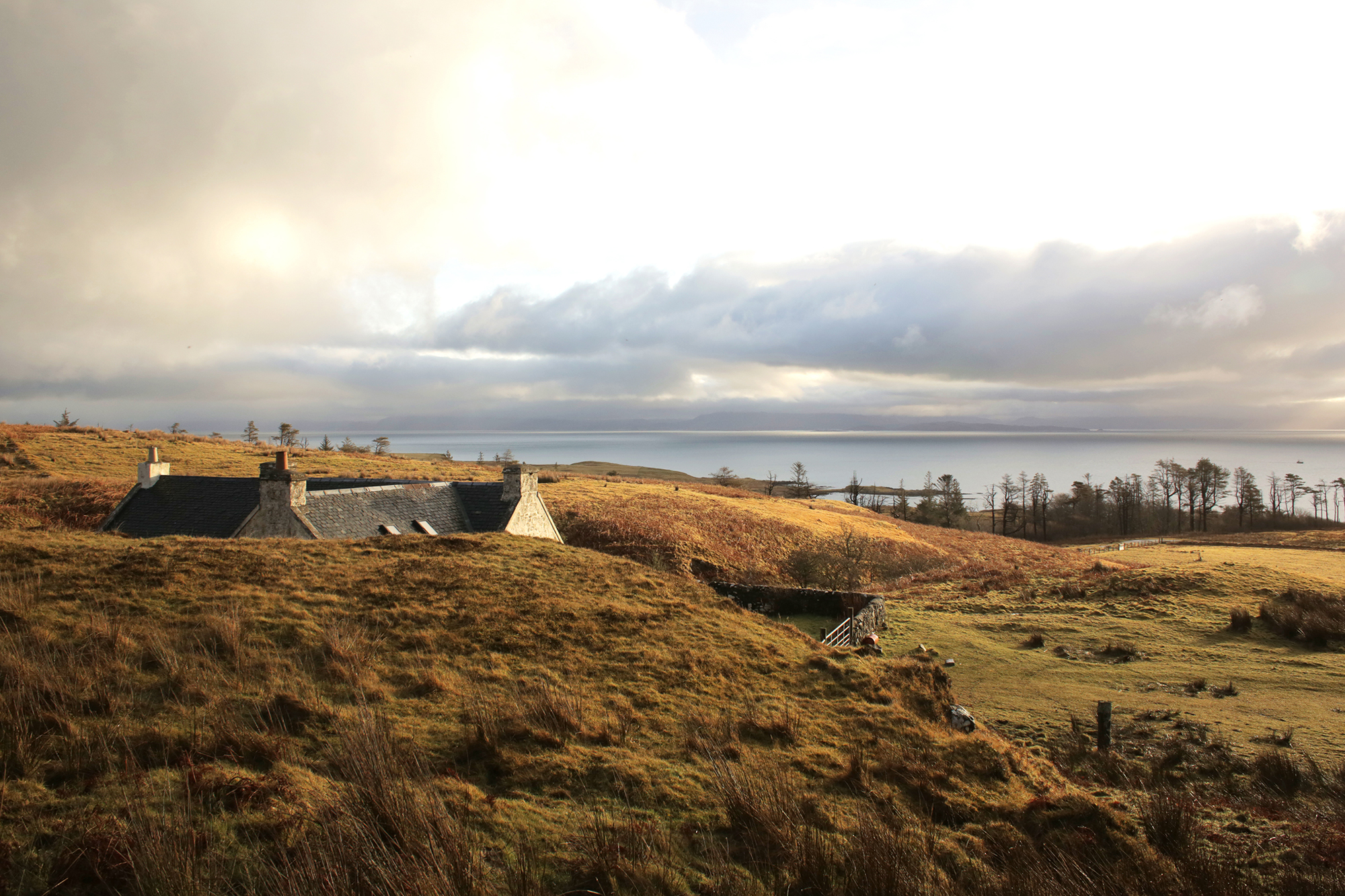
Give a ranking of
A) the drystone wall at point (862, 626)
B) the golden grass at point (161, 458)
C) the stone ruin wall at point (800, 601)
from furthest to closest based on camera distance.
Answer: the golden grass at point (161, 458)
the stone ruin wall at point (800, 601)
the drystone wall at point (862, 626)

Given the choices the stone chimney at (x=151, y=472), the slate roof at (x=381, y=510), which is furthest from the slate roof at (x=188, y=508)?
the slate roof at (x=381, y=510)

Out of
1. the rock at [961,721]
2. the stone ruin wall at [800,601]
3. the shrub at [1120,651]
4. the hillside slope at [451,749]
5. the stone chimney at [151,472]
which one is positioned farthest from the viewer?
the stone ruin wall at [800,601]

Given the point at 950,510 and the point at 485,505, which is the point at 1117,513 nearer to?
the point at 950,510

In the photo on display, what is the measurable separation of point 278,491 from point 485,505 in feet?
28.1

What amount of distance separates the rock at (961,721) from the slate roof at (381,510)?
16.9m

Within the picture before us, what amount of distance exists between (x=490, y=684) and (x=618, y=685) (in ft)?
7.18

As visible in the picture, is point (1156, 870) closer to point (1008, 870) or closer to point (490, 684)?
point (1008, 870)

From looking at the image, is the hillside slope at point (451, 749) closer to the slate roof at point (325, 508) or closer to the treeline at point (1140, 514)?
the slate roof at point (325, 508)

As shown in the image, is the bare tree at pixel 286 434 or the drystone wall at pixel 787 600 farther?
the bare tree at pixel 286 434

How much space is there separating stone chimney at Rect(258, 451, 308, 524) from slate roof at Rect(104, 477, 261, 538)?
174cm

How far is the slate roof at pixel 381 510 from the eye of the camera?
21.2m

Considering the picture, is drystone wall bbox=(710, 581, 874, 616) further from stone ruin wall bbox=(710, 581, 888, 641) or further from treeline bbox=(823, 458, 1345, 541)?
treeline bbox=(823, 458, 1345, 541)

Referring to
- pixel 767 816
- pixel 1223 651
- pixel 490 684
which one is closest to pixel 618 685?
pixel 490 684

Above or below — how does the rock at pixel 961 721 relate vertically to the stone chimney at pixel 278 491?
below
